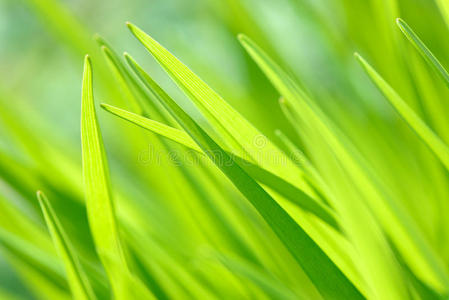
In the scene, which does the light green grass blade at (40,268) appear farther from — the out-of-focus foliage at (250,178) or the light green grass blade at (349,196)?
the light green grass blade at (349,196)

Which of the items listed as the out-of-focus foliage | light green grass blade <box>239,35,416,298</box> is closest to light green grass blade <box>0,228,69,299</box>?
the out-of-focus foliage

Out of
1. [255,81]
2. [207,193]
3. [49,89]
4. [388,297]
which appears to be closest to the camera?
[388,297]

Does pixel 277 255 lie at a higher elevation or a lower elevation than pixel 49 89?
lower

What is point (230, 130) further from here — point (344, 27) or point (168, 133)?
point (344, 27)

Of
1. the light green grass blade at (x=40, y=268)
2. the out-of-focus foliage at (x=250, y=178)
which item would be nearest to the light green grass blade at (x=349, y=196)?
the out-of-focus foliage at (x=250, y=178)

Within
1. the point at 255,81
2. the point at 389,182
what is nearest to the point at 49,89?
the point at 255,81

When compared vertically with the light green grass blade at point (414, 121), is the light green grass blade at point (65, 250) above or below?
above

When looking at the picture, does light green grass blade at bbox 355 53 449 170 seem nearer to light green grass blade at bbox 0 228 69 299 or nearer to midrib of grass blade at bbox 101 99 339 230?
midrib of grass blade at bbox 101 99 339 230

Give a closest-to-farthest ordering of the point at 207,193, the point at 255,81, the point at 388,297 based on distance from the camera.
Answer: the point at 388,297
the point at 207,193
the point at 255,81
